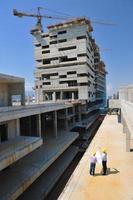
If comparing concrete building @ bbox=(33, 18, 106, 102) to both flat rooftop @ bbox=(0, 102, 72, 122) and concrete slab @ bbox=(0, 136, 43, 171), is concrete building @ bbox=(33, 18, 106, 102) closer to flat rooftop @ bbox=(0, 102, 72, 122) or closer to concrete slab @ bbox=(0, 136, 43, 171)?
flat rooftop @ bbox=(0, 102, 72, 122)

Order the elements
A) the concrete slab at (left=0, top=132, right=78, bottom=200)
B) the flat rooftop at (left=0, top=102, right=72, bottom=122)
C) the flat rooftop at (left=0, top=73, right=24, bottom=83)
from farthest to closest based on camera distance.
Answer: the flat rooftop at (left=0, top=73, right=24, bottom=83), the flat rooftop at (left=0, top=102, right=72, bottom=122), the concrete slab at (left=0, top=132, right=78, bottom=200)

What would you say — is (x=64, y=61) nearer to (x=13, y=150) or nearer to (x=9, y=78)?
(x=9, y=78)

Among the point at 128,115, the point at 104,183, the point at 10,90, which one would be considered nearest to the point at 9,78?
the point at 10,90

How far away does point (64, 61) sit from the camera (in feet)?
177

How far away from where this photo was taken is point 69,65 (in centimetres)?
5138

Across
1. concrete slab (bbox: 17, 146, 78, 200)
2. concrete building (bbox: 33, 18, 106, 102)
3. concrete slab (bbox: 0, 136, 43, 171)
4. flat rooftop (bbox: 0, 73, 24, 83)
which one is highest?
concrete building (bbox: 33, 18, 106, 102)

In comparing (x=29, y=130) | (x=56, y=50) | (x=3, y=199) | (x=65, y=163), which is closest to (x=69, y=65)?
(x=56, y=50)

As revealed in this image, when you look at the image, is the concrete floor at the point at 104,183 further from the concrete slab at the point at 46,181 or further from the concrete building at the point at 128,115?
the concrete slab at the point at 46,181

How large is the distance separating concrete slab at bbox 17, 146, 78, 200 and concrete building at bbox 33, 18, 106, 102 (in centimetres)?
2944

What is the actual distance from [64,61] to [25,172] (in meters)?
42.9

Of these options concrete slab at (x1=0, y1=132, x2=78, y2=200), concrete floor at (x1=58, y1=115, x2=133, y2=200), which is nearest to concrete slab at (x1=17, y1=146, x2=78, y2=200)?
concrete slab at (x1=0, y1=132, x2=78, y2=200)

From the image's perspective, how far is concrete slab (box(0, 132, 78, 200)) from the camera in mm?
11616

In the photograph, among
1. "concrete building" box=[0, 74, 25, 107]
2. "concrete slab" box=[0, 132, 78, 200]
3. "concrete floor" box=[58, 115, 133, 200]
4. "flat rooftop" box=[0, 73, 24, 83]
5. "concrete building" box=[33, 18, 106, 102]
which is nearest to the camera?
"concrete floor" box=[58, 115, 133, 200]

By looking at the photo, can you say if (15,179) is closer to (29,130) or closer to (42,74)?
(29,130)
